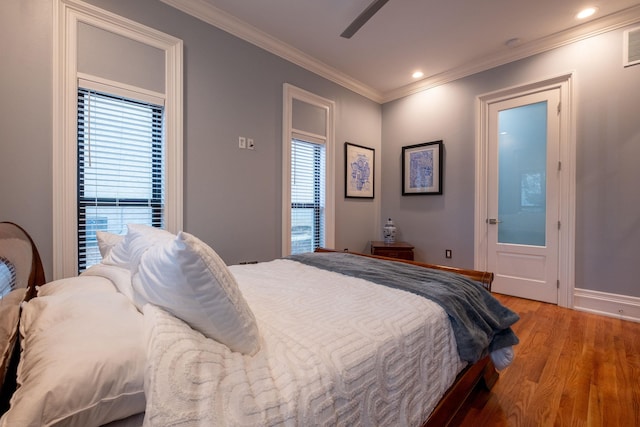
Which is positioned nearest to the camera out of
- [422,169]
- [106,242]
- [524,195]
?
[106,242]

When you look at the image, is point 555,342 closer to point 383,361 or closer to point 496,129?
point 383,361

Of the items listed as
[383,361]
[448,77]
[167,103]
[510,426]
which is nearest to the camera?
[383,361]

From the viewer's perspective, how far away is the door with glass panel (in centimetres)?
295

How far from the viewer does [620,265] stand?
2.59 meters

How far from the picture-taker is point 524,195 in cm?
313

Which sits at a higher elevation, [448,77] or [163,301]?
[448,77]

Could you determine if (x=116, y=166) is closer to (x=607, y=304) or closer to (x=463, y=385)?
(x=463, y=385)

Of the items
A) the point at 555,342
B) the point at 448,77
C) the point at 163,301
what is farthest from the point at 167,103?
the point at 555,342

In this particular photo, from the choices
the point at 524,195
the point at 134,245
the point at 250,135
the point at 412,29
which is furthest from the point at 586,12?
the point at 134,245

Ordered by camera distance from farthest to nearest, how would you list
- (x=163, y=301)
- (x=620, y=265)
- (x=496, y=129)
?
1. (x=496, y=129)
2. (x=620, y=265)
3. (x=163, y=301)

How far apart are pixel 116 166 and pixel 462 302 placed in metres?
2.56

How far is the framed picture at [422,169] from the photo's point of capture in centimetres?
Answer: 377

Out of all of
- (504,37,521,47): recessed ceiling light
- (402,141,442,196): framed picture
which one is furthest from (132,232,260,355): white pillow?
(504,37,521,47): recessed ceiling light

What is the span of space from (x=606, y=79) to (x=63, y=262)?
4.98 meters
